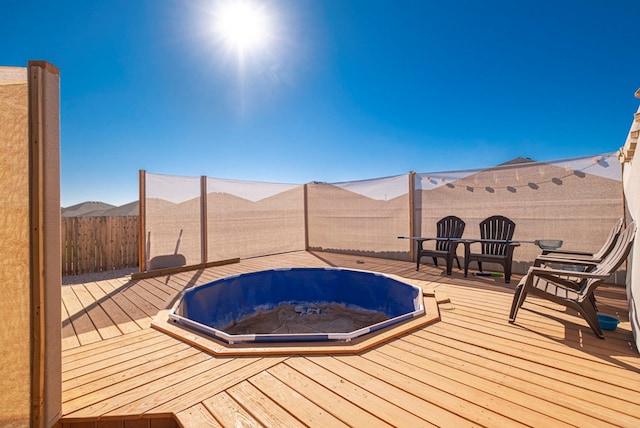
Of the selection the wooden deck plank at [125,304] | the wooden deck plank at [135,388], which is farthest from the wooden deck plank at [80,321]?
the wooden deck plank at [135,388]

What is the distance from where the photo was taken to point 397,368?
1468 mm

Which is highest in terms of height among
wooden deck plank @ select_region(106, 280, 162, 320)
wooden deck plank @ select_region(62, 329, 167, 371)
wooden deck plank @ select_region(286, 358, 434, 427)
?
wooden deck plank @ select_region(286, 358, 434, 427)

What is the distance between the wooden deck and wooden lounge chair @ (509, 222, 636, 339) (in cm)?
17

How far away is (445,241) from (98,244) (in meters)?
5.95

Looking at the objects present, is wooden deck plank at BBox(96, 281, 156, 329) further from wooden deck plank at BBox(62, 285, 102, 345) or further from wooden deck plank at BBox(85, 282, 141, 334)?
wooden deck plank at BBox(62, 285, 102, 345)

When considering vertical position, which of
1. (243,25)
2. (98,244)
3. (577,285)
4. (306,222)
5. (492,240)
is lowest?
(577,285)

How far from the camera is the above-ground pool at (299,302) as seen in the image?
3176mm

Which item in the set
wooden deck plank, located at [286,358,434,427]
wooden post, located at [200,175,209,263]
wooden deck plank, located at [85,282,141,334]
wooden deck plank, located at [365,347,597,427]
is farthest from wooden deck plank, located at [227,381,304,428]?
wooden post, located at [200,175,209,263]

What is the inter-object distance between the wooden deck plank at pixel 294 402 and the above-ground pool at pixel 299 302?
1665mm

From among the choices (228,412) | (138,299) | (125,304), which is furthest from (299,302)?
(228,412)

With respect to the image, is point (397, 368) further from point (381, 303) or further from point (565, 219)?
point (565, 219)

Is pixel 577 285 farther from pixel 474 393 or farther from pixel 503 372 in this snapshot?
pixel 474 393

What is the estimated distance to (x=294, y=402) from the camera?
3.90 ft

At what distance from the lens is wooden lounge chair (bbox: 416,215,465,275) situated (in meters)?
3.92
